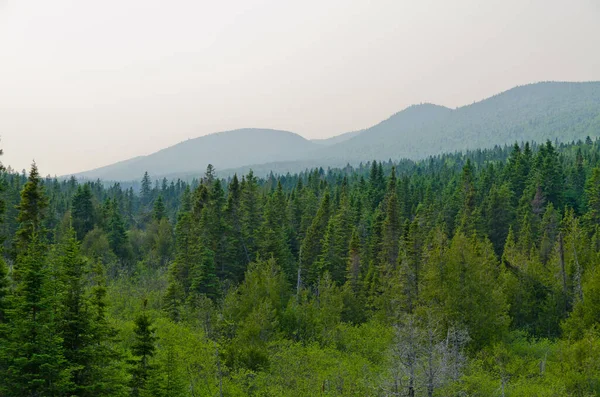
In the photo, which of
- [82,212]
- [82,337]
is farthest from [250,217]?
[82,337]

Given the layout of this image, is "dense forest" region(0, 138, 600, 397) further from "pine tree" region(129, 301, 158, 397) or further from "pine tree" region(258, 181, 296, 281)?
"pine tree" region(258, 181, 296, 281)

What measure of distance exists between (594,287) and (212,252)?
40.2 meters

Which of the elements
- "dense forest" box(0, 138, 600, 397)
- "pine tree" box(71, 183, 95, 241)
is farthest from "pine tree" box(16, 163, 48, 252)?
"pine tree" box(71, 183, 95, 241)

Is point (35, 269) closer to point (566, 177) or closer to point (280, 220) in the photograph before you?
point (280, 220)

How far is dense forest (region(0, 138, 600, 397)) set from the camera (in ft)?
70.3

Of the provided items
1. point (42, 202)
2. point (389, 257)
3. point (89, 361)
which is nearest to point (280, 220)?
point (389, 257)

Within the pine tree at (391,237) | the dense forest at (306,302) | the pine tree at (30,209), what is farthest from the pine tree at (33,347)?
the pine tree at (391,237)

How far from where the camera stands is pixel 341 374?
110 feet

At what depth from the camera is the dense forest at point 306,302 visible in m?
21.4

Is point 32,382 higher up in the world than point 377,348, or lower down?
higher up

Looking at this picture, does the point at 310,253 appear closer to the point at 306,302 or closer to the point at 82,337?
the point at 306,302

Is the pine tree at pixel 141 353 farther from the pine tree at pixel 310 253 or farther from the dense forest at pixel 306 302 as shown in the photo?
the pine tree at pixel 310 253

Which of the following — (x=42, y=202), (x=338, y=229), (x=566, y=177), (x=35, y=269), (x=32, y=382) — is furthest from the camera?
(x=566, y=177)

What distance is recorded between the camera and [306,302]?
49.4 metres
